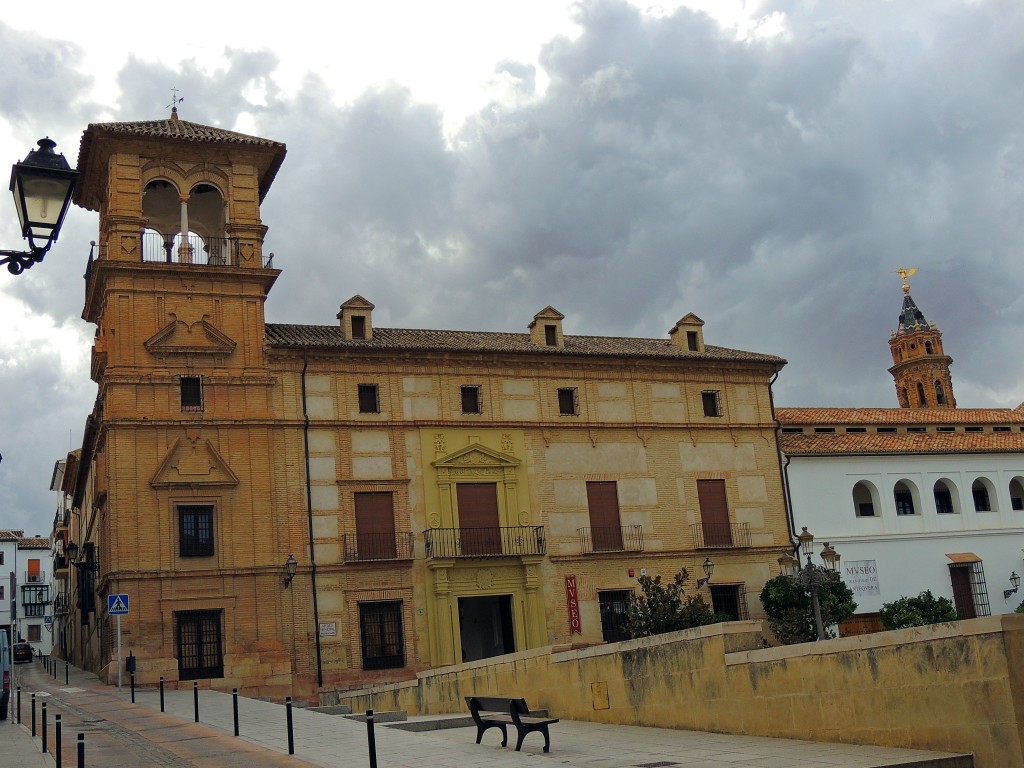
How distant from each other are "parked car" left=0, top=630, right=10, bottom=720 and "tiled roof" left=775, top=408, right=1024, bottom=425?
85.3ft

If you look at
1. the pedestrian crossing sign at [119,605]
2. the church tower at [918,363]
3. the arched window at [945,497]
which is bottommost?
the pedestrian crossing sign at [119,605]

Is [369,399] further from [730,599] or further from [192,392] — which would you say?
[730,599]

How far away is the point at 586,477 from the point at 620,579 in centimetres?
338

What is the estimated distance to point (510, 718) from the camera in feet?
52.1

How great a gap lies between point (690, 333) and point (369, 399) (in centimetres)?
1204

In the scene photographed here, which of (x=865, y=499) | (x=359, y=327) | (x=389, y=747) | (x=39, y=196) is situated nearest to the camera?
(x=39, y=196)

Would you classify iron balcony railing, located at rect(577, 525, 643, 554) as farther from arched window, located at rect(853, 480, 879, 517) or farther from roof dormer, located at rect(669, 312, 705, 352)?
arched window, located at rect(853, 480, 879, 517)

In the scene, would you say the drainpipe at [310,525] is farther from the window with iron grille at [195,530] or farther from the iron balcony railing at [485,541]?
the iron balcony railing at [485,541]

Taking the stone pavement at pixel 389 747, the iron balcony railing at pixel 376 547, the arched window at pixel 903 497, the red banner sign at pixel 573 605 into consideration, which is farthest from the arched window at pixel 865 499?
the stone pavement at pixel 389 747

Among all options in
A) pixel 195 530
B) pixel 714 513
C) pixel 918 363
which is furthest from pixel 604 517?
pixel 918 363

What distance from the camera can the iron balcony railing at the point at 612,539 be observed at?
34812 millimetres

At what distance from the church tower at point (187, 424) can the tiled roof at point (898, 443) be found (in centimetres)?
1780

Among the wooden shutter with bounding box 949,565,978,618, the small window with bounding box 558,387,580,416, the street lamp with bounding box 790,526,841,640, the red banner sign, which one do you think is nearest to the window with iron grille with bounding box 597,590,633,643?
the red banner sign

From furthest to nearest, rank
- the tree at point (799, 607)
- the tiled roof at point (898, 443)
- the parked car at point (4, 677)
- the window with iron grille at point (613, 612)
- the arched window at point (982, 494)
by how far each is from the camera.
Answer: the arched window at point (982, 494), the tiled roof at point (898, 443), the window with iron grille at point (613, 612), the tree at point (799, 607), the parked car at point (4, 677)
